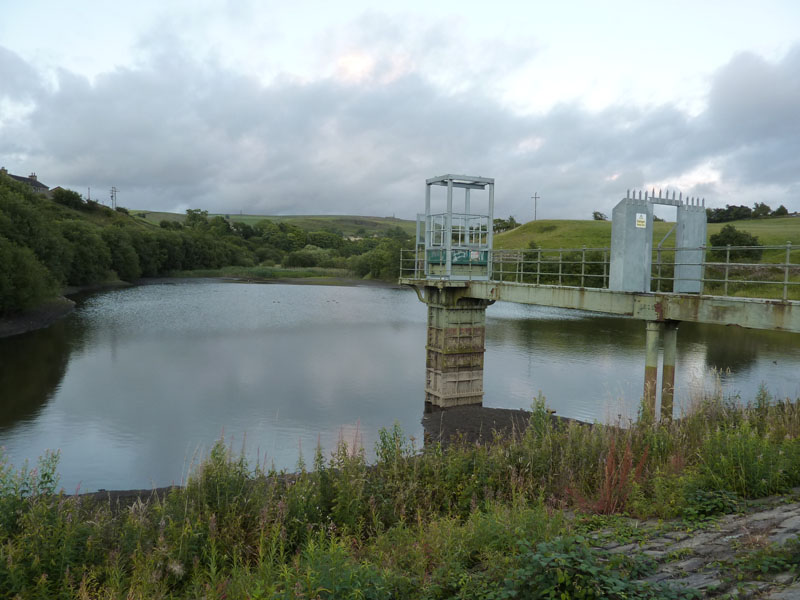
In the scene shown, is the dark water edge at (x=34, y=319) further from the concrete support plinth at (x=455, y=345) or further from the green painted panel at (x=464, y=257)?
the green painted panel at (x=464, y=257)

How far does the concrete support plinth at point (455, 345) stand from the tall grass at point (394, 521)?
10.5 metres

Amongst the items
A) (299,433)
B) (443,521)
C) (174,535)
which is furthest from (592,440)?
(299,433)

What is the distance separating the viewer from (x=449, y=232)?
20.1 m

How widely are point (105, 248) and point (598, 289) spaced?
7152 cm

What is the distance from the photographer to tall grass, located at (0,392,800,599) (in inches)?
203

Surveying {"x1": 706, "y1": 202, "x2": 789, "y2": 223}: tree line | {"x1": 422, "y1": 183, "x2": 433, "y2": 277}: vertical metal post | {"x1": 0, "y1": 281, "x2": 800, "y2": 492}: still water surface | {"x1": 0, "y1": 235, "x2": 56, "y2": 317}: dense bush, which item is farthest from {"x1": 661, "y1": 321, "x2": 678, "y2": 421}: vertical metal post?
{"x1": 706, "y1": 202, "x2": 789, "y2": 223}: tree line

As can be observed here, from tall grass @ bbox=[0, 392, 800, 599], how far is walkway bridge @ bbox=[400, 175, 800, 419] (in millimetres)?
2937

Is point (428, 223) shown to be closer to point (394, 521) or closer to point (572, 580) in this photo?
point (394, 521)

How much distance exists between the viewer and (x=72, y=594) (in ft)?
18.6

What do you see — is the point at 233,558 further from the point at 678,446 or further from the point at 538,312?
the point at 538,312

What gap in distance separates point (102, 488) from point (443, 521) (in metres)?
11.1

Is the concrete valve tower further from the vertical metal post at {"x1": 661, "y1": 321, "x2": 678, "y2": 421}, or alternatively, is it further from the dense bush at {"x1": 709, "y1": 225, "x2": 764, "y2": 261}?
the dense bush at {"x1": 709, "y1": 225, "x2": 764, "y2": 261}

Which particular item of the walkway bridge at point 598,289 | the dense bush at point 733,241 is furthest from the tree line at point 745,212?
the walkway bridge at point 598,289

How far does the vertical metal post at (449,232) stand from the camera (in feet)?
64.5
